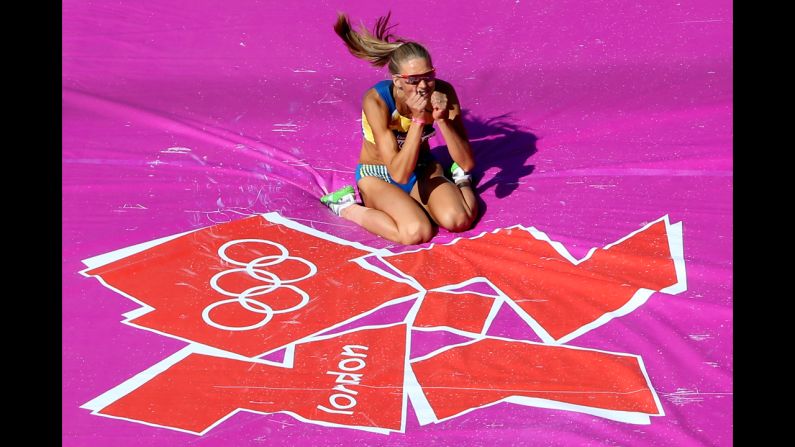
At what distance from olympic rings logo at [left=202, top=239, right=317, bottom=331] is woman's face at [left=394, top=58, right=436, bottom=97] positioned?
2.23 feet

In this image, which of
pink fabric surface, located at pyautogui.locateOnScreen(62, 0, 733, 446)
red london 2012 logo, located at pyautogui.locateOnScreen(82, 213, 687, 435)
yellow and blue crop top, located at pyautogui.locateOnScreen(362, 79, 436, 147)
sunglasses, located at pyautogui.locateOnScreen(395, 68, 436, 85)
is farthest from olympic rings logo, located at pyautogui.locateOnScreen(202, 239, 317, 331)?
sunglasses, located at pyautogui.locateOnScreen(395, 68, 436, 85)

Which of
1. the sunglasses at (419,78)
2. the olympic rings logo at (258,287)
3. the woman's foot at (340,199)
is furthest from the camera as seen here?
the woman's foot at (340,199)

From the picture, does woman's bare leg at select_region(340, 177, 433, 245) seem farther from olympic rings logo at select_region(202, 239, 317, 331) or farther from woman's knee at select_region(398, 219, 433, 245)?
olympic rings logo at select_region(202, 239, 317, 331)

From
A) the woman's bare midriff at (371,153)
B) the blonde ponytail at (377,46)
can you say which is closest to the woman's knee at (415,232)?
the woman's bare midriff at (371,153)

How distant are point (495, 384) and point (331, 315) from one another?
0.60 m

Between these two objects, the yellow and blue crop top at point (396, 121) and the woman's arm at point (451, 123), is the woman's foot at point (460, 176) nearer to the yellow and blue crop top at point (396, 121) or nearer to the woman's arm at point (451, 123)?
the woman's arm at point (451, 123)

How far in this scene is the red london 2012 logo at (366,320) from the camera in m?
2.56

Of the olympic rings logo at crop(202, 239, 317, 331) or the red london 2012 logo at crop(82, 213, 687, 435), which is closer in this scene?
the red london 2012 logo at crop(82, 213, 687, 435)

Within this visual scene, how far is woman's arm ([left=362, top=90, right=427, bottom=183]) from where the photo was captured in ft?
11.3

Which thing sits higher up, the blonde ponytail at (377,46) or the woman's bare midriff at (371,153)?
the blonde ponytail at (377,46)

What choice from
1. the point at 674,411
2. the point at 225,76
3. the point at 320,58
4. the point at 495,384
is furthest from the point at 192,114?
the point at 674,411

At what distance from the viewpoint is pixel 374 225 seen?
359 centimetres

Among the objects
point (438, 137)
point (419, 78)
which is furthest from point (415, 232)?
point (438, 137)

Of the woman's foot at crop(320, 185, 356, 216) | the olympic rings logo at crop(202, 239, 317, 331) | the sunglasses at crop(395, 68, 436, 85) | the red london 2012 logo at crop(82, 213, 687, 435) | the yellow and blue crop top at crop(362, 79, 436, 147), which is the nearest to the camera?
the red london 2012 logo at crop(82, 213, 687, 435)
